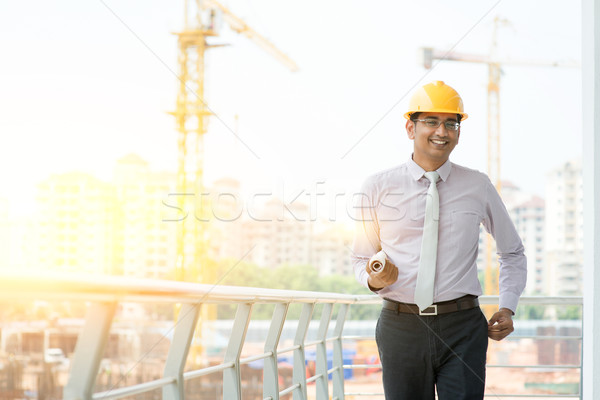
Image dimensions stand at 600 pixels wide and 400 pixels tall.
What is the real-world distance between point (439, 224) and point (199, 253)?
118 ft

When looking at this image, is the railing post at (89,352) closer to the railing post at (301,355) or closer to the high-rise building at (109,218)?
the railing post at (301,355)

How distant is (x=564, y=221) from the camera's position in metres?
57.3

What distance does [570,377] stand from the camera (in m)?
50.1

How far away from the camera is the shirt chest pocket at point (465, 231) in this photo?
67.8 inches

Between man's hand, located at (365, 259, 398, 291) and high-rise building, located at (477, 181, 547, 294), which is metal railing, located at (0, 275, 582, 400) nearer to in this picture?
man's hand, located at (365, 259, 398, 291)

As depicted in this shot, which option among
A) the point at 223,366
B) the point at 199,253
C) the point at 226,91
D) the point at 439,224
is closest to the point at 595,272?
the point at 439,224

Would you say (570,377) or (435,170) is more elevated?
(435,170)

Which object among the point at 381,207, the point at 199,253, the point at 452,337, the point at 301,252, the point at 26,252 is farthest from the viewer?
the point at 301,252

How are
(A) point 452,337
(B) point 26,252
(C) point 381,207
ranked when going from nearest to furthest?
(A) point 452,337
(C) point 381,207
(B) point 26,252

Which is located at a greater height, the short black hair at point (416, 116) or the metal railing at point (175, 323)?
the short black hair at point (416, 116)

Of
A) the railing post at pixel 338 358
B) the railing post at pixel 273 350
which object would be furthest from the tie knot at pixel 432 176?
the railing post at pixel 338 358

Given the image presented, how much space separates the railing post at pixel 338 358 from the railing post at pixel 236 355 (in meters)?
1.49

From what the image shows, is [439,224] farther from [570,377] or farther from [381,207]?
[570,377]

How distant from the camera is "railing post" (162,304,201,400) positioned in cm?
134
